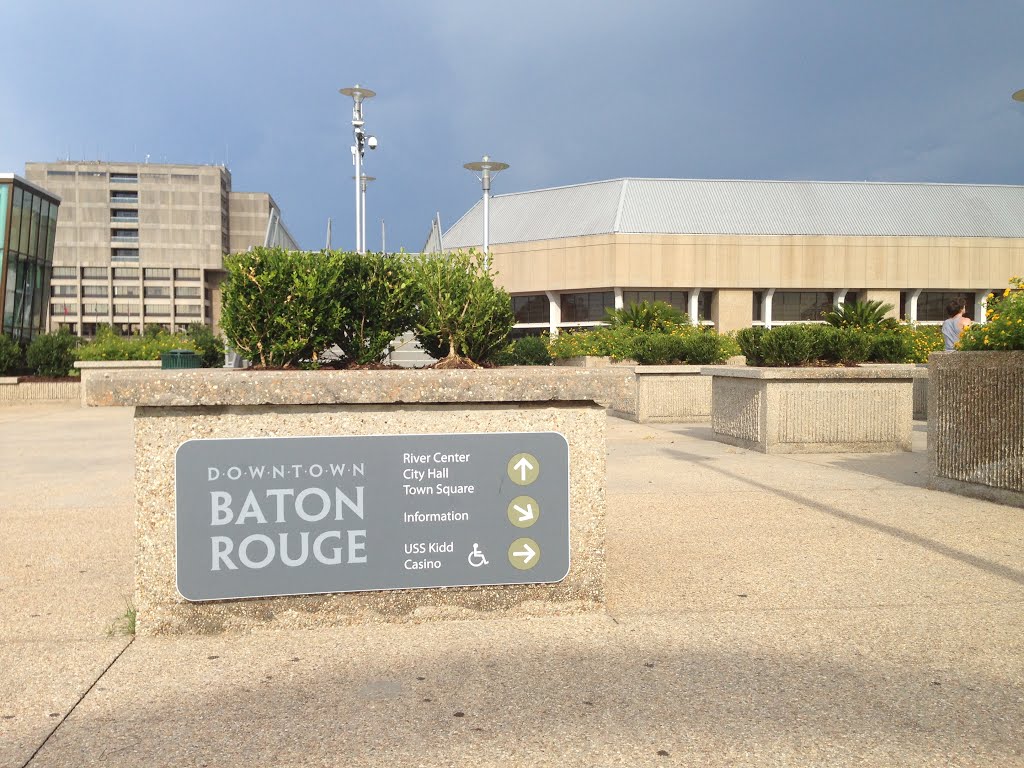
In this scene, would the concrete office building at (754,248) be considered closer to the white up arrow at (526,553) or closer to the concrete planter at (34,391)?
the concrete planter at (34,391)

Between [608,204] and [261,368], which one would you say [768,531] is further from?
[608,204]

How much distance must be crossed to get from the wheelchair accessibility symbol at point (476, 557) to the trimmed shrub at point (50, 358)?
78.6 feet

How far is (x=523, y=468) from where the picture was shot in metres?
4.27

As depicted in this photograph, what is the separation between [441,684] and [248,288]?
9.01 ft

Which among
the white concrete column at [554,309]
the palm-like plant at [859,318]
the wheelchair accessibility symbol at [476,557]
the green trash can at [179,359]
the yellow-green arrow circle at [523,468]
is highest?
the white concrete column at [554,309]

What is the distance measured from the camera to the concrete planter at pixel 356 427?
4020 millimetres

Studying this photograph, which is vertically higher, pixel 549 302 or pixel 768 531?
pixel 549 302

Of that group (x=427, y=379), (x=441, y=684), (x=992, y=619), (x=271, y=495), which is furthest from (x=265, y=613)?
(x=992, y=619)

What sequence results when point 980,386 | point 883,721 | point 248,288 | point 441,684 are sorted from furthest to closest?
point 980,386 < point 248,288 < point 441,684 < point 883,721

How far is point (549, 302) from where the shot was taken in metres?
57.6

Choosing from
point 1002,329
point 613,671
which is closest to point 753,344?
point 1002,329

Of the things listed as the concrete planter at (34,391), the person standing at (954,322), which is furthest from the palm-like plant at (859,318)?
the concrete planter at (34,391)

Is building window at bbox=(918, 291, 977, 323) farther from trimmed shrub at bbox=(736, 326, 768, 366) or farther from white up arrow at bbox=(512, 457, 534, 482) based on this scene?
white up arrow at bbox=(512, 457, 534, 482)

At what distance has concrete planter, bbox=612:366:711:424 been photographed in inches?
661
